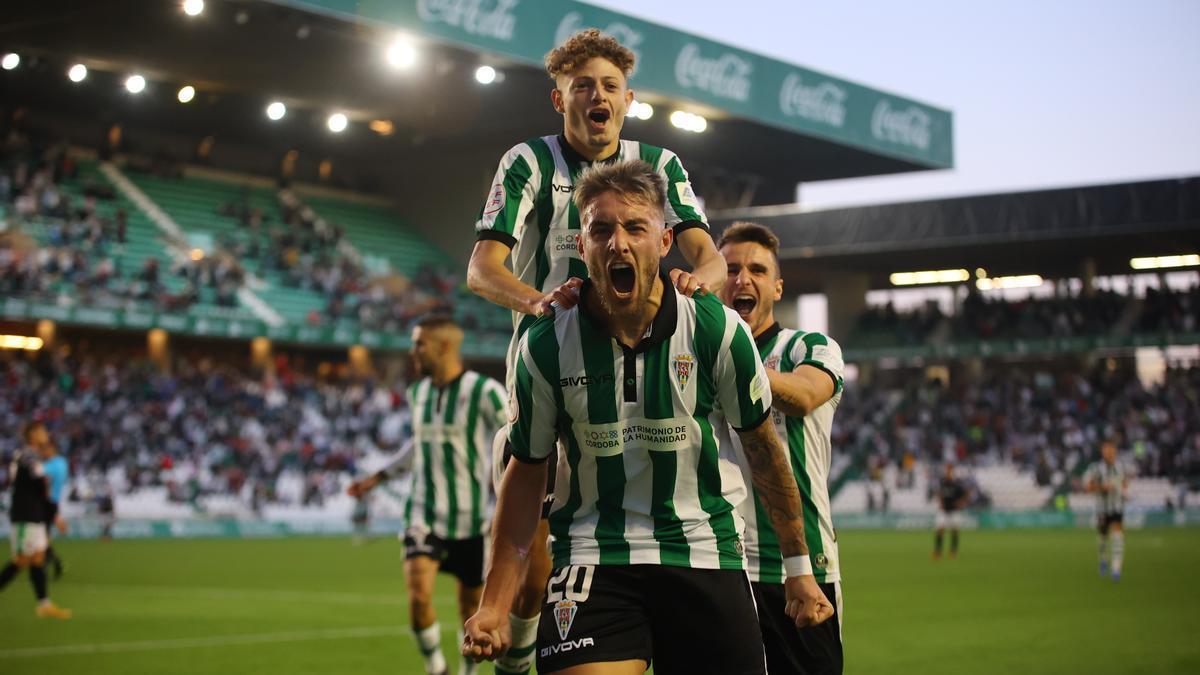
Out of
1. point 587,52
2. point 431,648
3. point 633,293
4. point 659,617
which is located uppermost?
Answer: point 587,52

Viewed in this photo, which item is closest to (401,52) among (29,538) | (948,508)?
(948,508)

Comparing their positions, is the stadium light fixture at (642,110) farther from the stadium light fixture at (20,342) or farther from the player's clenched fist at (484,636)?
the player's clenched fist at (484,636)

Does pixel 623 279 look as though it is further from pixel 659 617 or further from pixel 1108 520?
pixel 1108 520

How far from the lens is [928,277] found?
50.1 meters

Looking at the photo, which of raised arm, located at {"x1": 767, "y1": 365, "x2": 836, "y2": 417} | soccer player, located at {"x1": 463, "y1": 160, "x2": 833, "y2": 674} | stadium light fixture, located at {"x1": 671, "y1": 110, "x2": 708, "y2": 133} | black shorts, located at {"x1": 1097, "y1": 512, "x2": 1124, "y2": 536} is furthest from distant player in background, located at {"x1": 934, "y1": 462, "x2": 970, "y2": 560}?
soccer player, located at {"x1": 463, "y1": 160, "x2": 833, "y2": 674}

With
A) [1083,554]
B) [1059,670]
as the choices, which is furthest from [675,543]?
[1083,554]

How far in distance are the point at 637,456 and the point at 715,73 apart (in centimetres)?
3530

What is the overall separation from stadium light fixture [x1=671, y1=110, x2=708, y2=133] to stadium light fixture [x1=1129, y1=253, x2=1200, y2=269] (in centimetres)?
1687

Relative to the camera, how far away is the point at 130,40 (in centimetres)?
3588

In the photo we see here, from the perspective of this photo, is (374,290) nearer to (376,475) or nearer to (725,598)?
(376,475)

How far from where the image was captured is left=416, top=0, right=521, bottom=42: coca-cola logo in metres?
32.6

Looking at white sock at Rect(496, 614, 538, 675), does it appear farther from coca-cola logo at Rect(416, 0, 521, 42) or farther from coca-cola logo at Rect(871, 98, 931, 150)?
coca-cola logo at Rect(871, 98, 931, 150)

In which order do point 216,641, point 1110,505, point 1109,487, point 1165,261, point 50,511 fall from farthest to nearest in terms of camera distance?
point 1165,261
point 1109,487
point 1110,505
point 50,511
point 216,641

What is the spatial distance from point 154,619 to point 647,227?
12.3m
